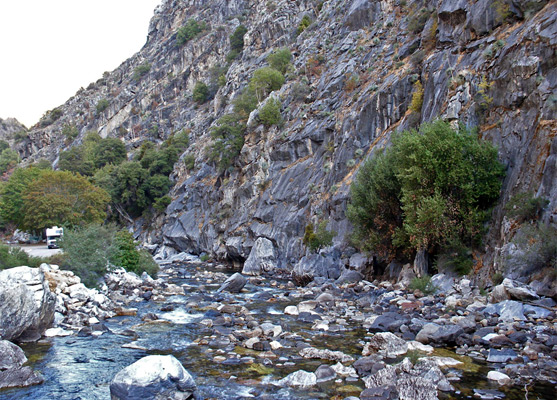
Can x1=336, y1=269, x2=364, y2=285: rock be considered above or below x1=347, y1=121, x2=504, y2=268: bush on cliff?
below

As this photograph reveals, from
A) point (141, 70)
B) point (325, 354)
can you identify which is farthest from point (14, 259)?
point (141, 70)

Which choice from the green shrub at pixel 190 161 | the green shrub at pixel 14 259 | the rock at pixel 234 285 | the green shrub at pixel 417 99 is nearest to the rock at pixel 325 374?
the green shrub at pixel 14 259

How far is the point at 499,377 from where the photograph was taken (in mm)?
9078

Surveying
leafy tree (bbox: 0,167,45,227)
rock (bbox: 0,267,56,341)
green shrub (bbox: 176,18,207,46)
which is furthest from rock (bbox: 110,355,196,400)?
green shrub (bbox: 176,18,207,46)

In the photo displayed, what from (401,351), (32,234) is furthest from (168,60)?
(401,351)

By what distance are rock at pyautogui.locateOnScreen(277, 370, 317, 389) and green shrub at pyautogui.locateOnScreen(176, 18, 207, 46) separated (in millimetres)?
100698

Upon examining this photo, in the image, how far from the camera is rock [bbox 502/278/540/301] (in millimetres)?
13992

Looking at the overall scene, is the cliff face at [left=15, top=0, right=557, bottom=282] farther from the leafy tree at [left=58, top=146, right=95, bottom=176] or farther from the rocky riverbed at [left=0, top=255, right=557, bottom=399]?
the leafy tree at [left=58, top=146, right=95, bottom=176]

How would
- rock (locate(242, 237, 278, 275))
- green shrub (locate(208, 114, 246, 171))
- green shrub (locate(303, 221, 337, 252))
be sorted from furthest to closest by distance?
green shrub (locate(208, 114, 246, 171))
rock (locate(242, 237, 278, 275))
green shrub (locate(303, 221, 337, 252))

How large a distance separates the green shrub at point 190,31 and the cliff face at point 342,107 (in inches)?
252

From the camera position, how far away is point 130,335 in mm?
14773

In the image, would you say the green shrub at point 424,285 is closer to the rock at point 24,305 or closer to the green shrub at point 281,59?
→ the rock at point 24,305

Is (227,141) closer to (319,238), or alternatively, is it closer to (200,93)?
(319,238)

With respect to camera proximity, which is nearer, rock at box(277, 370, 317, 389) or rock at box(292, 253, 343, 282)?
rock at box(277, 370, 317, 389)
